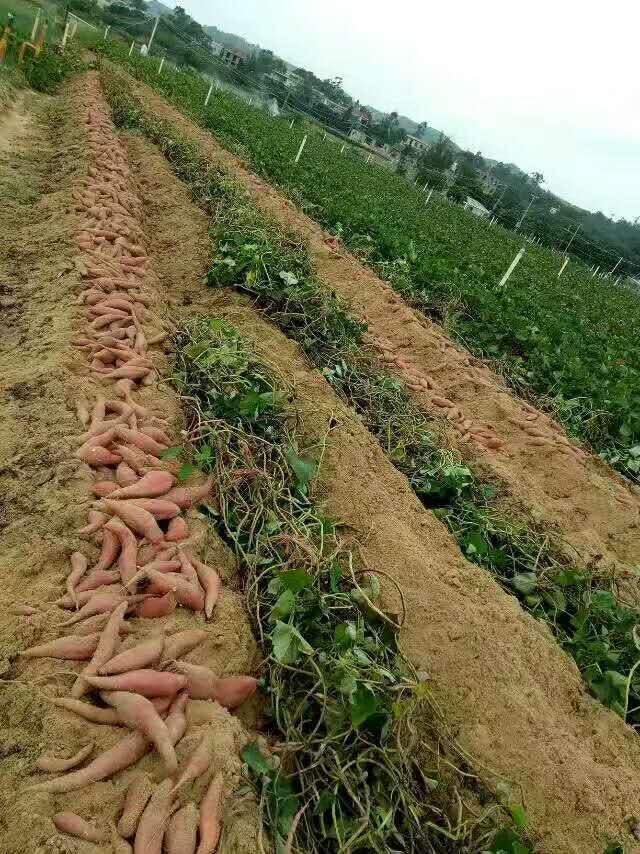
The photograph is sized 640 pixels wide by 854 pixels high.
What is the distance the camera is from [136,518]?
2205 mm

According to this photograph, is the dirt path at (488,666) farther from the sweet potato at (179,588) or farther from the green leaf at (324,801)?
the sweet potato at (179,588)

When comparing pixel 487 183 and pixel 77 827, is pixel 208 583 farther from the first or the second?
pixel 487 183

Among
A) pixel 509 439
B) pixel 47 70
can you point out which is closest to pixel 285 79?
pixel 47 70

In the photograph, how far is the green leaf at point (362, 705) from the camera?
5.54 ft

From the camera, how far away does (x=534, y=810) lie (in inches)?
78.1

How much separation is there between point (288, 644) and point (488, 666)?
105cm

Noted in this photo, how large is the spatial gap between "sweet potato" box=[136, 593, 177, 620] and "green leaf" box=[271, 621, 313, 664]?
397mm

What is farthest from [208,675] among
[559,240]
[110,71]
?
[559,240]

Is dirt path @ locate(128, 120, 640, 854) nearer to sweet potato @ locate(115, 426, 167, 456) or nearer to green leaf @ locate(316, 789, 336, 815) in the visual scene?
green leaf @ locate(316, 789, 336, 815)

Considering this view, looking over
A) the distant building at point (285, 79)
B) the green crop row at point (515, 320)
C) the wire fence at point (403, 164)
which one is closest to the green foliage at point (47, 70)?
the green crop row at point (515, 320)

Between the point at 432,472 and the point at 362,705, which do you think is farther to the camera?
the point at 432,472

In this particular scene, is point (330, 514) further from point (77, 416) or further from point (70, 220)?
point (70, 220)

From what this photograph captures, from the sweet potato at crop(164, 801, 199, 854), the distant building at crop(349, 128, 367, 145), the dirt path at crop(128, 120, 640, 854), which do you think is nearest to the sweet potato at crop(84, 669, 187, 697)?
the sweet potato at crop(164, 801, 199, 854)

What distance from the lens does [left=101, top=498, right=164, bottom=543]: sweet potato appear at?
219 cm
